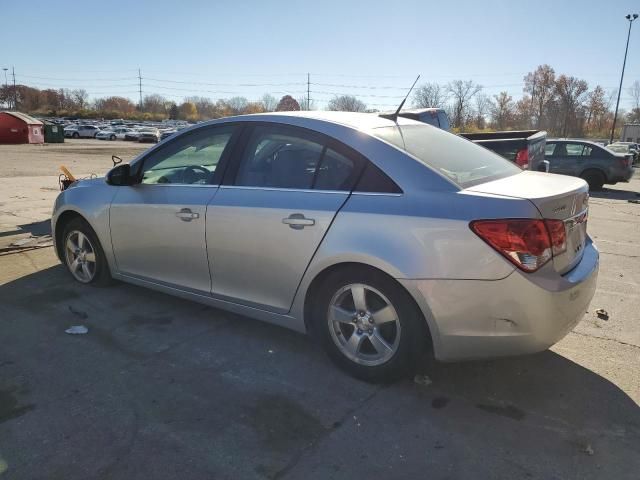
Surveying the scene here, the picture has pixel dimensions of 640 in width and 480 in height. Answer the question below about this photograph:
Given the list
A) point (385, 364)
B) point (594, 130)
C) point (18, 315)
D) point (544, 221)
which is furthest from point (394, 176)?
point (594, 130)

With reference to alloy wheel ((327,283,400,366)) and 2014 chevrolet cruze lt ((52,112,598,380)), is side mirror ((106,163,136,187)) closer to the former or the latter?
2014 chevrolet cruze lt ((52,112,598,380))

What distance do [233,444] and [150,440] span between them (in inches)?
A: 16.8

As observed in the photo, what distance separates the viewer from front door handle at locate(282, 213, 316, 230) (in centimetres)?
329

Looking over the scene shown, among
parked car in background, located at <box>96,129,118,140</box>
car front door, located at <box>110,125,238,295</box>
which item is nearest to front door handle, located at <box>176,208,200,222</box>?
car front door, located at <box>110,125,238,295</box>

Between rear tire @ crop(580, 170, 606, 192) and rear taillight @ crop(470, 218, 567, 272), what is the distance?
48.4 ft

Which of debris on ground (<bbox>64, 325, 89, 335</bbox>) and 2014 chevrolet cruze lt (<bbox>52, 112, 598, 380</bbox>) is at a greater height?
2014 chevrolet cruze lt (<bbox>52, 112, 598, 380</bbox>)

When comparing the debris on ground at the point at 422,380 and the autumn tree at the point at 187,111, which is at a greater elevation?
the autumn tree at the point at 187,111

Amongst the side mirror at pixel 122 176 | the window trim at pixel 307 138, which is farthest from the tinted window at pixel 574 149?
the side mirror at pixel 122 176

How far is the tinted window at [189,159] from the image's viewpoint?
13.1 ft

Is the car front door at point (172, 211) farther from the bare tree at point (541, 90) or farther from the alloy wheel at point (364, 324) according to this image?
the bare tree at point (541, 90)

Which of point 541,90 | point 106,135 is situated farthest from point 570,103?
point 106,135

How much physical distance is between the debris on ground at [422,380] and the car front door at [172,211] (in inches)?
64.7

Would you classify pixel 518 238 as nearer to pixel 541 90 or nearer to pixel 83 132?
pixel 83 132

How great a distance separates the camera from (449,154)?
3.52 metres
